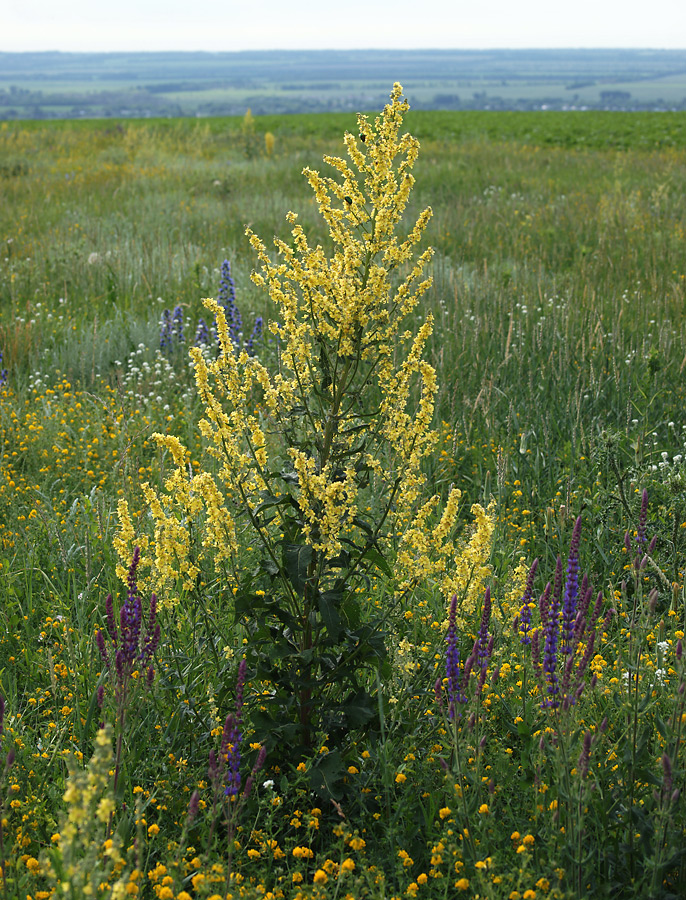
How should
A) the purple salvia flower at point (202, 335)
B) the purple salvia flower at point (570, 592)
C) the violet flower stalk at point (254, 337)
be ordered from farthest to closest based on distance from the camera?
the violet flower stalk at point (254, 337)
the purple salvia flower at point (202, 335)
the purple salvia flower at point (570, 592)

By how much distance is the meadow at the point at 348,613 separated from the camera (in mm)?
1983

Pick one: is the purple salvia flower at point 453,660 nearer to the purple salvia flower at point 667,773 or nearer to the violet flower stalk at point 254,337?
the purple salvia flower at point 667,773

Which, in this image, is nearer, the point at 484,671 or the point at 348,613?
the point at 484,671

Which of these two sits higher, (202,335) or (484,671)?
(202,335)

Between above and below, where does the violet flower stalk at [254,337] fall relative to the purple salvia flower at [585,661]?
above

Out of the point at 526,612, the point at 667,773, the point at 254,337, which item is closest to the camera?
the point at 667,773

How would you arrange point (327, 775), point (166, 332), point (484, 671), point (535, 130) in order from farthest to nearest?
point (535, 130)
point (166, 332)
point (327, 775)
point (484, 671)

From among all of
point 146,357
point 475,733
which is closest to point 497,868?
point 475,733

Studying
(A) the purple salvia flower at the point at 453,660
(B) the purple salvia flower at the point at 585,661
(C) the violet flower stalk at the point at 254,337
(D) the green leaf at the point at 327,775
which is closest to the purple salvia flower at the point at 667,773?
(B) the purple salvia flower at the point at 585,661

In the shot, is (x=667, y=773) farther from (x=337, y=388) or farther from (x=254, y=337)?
(x=254, y=337)

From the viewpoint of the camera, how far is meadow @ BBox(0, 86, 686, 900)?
6.51ft

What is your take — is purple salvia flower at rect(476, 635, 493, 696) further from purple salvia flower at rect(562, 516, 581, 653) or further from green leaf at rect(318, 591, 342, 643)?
green leaf at rect(318, 591, 342, 643)

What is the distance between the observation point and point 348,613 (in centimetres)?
243

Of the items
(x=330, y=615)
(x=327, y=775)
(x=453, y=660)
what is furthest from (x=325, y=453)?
(x=327, y=775)
